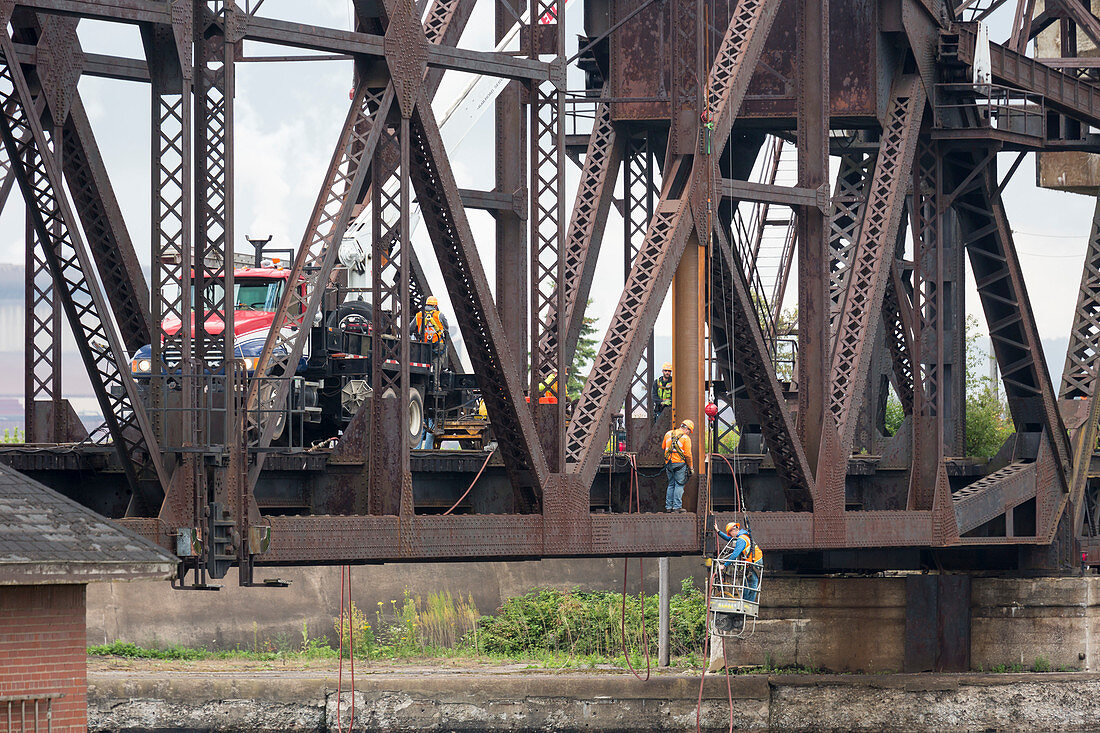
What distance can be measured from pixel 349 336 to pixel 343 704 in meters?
8.19

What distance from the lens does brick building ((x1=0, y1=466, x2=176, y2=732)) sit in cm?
1354

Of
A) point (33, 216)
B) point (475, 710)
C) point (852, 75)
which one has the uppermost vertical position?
point (852, 75)

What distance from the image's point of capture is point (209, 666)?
33.2 m

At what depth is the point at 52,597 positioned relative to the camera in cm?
1411

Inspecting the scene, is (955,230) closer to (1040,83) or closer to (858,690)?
(1040,83)

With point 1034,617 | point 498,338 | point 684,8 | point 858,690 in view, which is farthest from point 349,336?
point 1034,617

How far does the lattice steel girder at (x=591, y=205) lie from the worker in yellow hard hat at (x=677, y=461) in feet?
13.9

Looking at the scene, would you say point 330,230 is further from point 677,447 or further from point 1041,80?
point 1041,80

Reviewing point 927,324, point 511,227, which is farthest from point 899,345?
point 511,227

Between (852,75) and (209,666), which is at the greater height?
(852,75)

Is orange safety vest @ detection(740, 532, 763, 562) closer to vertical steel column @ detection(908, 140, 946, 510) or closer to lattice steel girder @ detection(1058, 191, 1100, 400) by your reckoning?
vertical steel column @ detection(908, 140, 946, 510)

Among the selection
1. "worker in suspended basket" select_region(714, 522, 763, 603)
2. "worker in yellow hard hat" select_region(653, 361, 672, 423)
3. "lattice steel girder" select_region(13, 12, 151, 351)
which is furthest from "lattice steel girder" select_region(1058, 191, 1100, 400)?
"lattice steel girder" select_region(13, 12, 151, 351)

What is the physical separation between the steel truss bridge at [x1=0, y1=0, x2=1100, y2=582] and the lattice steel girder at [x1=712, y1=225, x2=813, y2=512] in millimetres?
52

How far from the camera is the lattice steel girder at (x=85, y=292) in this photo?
51.9ft
